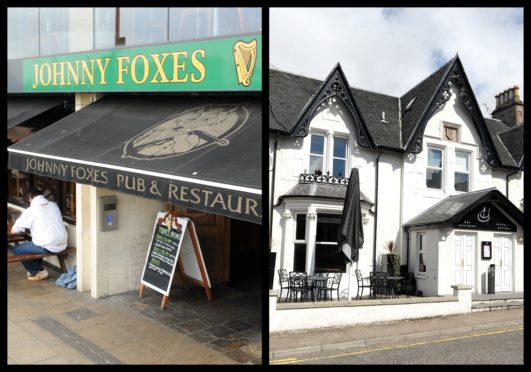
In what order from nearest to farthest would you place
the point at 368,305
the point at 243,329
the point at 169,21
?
the point at 368,305 → the point at 243,329 → the point at 169,21

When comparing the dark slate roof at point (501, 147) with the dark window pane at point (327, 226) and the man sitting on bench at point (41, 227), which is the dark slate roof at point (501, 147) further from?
the man sitting on bench at point (41, 227)

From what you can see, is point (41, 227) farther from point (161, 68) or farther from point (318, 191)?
point (318, 191)


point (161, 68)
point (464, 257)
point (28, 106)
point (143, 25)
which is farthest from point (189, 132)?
point (28, 106)

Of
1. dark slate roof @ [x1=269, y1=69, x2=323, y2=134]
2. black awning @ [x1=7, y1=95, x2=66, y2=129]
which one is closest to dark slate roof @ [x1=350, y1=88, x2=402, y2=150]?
dark slate roof @ [x1=269, y1=69, x2=323, y2=134]

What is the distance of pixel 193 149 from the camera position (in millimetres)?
3604

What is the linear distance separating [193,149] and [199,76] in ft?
3.31

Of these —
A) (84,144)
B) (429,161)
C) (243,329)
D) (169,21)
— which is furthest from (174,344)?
(169,21)

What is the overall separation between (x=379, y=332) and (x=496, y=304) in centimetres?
77

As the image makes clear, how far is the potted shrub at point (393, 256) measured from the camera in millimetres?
2518

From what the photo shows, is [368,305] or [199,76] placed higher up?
[199,76]

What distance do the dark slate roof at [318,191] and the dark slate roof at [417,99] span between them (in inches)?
20.4

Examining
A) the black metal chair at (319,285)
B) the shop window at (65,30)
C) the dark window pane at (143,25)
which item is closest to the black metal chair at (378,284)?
the black metal chair at (319,285)

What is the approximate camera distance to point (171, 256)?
4594mm

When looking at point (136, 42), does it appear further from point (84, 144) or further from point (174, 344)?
point (174, 344)
